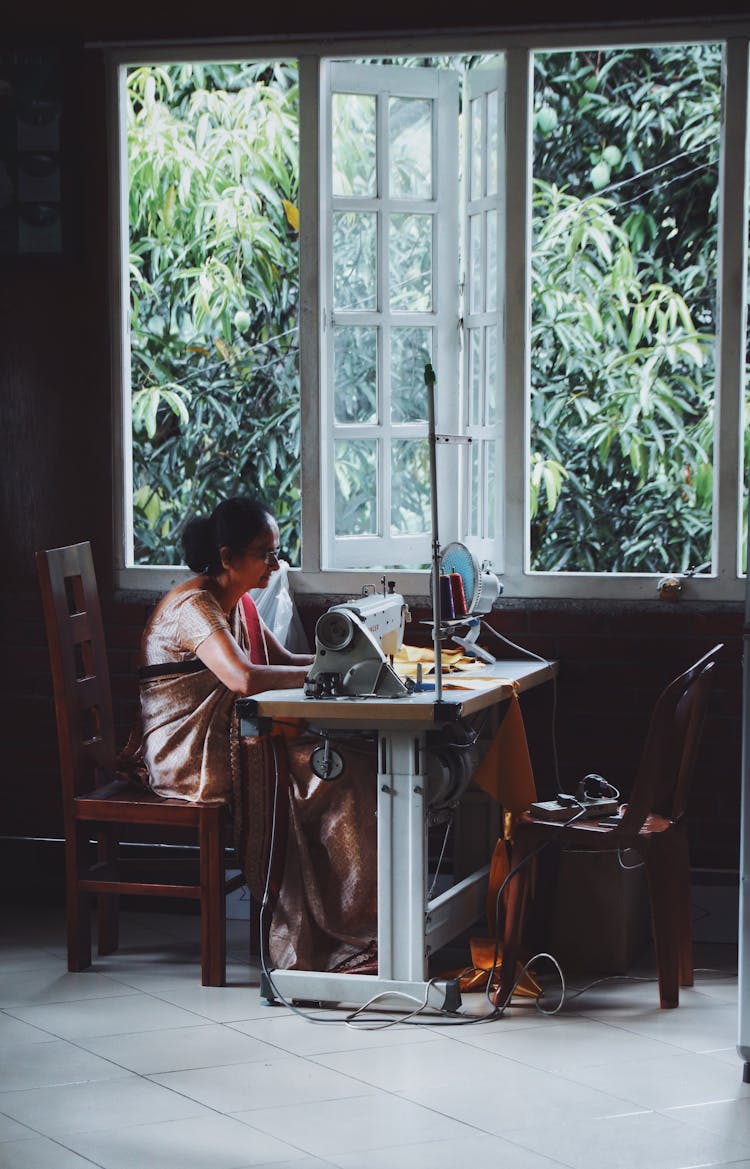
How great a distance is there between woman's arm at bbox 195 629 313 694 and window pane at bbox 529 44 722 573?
2.07 metres

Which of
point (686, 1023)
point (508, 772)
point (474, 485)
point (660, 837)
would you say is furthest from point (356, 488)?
point (686, 1023)

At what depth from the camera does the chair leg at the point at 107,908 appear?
187 inches

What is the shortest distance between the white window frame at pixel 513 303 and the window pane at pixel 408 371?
0.28 meters

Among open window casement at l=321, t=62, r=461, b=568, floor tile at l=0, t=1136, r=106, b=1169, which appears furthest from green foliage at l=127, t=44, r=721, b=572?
floor tile at l=0, t=1136, r=106, b=1169

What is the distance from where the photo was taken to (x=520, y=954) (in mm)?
4477

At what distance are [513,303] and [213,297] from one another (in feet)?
5.47

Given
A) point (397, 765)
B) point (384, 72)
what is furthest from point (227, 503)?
point (384, 72)

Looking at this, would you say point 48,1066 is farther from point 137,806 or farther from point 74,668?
point 74,668

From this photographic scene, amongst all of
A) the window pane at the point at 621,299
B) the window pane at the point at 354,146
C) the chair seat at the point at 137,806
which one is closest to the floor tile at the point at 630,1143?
the chair seat at the point at 137,806

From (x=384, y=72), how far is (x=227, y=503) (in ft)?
5.26

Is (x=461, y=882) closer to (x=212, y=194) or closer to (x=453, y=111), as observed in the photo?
(x=453, y=111)

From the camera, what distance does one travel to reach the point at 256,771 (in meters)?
4.47

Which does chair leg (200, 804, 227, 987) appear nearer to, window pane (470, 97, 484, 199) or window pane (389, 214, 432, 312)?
window pane (389, 214, 432, 312)

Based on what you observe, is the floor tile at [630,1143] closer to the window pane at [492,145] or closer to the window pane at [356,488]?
the window pane at [356,488]
